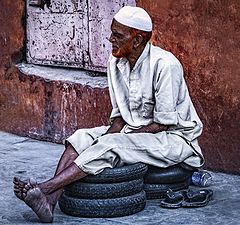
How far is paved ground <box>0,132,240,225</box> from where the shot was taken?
239 inches

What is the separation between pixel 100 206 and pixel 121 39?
→ 113cm

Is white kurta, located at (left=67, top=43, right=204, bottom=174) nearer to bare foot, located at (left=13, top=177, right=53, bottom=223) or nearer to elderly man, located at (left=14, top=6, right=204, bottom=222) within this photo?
elderly man, located at (left=14, top=6, right=204, bottom=222)

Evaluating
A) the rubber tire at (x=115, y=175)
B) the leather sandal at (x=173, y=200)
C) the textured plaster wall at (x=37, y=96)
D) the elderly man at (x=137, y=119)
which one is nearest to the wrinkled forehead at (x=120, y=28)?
the elderly man at (x=137, y=119)

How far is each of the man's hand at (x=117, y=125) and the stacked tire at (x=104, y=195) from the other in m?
0.47

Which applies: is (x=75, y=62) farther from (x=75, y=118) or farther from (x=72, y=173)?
(x=72, y=173)

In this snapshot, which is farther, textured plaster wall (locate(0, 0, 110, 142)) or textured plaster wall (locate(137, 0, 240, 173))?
textured plaster wall (locate(0, 0, 110, 142))

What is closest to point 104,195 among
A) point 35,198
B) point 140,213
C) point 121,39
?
point 140,213

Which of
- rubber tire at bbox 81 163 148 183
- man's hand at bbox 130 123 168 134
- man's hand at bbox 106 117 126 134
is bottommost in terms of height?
rubber tire at bbox 81 163 148 183

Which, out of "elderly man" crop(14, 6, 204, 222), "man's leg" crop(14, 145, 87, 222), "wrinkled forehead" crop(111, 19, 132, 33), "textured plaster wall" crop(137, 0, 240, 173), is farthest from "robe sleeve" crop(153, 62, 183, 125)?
"textured plaster wall" crop(137, 0, 240, 173)

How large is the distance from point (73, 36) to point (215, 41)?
188cm

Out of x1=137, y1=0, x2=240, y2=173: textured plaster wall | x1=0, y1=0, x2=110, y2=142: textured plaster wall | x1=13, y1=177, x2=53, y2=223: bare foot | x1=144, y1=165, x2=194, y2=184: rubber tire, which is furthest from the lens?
x1=0, y1=0, x2=110, y2=142: textured plaster wall

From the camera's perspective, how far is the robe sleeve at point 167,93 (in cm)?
628

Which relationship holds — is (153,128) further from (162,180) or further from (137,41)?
(137,41)

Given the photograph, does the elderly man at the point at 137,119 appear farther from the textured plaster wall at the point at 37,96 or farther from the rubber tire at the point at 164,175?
the textured plaster wall at the point at 37,96
